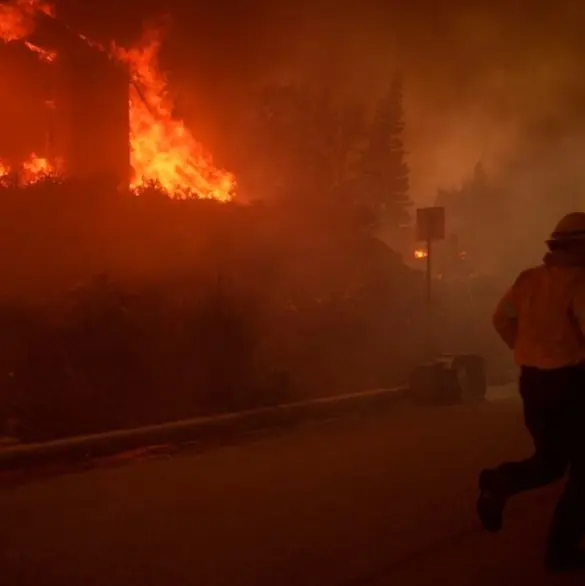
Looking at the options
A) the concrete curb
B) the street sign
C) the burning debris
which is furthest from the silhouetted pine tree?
the concrete curb

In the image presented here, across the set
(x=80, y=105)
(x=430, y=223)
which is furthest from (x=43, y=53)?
(x=430, y=223)

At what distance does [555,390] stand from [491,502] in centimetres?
78

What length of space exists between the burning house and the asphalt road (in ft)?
40.0

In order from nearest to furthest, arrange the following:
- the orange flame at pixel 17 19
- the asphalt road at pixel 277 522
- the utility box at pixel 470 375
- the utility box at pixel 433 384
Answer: the asphalt road at pixel 277 522 < the utility box at pixel 433 384 < the utility box at pixel 470 375 < the orange flame at pixel 17 19

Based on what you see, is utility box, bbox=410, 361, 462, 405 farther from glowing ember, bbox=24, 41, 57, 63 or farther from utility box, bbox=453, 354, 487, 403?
glowing ember, bbox=24, 41, 57, 63

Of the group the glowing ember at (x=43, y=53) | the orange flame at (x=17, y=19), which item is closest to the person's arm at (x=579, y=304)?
the orange flame at (x=17, y=19)

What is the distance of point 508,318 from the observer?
4887 mm

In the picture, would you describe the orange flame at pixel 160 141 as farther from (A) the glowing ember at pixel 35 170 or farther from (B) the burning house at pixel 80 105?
(A) the glowing ember at pixel 35 170

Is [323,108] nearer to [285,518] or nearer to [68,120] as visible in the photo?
[68,120]

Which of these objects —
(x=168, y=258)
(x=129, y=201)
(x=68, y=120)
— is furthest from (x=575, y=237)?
(x=68, y=120)

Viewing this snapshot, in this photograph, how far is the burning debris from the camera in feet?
62.1

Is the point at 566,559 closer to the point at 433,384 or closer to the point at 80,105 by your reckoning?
the point at 433,384

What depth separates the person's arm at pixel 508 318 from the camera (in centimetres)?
486

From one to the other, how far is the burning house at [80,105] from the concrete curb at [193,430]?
378 inches
